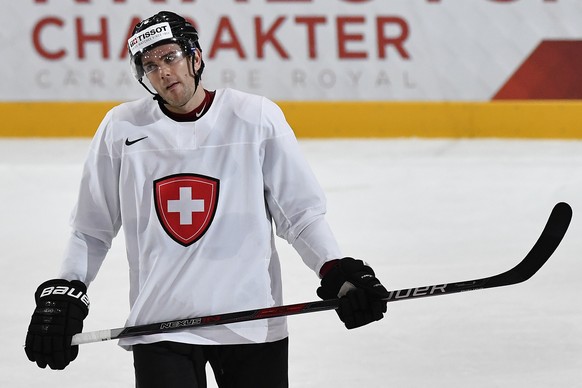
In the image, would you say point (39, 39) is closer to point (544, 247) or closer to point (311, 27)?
point (311, 27)

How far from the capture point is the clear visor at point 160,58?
213cm

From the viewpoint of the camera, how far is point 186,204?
2.10 meters

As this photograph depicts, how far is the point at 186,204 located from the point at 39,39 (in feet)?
16.5

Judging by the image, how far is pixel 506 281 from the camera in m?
2.20

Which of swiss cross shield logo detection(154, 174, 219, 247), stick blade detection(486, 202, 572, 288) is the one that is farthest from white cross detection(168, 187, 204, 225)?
stick blade detection(486, 202, 572, 288)

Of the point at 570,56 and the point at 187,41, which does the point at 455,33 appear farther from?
the point at 187,41

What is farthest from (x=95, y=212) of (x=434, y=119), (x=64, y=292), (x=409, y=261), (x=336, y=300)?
(x=434, y=119)

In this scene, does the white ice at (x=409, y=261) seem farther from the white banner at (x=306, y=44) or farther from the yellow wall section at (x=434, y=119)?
the white banner at (x=306, y=44)

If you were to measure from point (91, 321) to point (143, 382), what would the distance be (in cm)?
175

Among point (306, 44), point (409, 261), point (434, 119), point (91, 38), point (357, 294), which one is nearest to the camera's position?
point (357, 294)

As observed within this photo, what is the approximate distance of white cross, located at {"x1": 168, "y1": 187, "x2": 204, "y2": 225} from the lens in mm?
2100

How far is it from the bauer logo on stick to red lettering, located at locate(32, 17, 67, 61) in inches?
191

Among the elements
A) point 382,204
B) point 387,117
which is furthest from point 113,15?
point 382,204

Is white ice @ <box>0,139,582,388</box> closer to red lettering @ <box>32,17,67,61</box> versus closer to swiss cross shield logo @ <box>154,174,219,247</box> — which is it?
red lettering @ <box>32,17,67,61</box>
